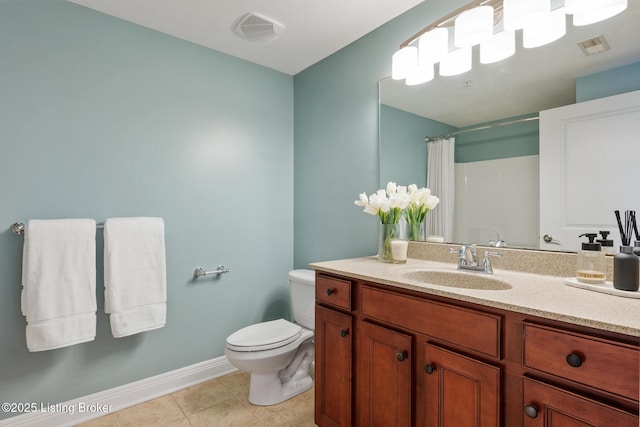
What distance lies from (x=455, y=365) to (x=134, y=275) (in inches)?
68.6

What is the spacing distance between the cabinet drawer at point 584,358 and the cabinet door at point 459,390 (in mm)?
137

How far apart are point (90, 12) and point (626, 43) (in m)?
2.60

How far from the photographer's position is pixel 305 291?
2.23m

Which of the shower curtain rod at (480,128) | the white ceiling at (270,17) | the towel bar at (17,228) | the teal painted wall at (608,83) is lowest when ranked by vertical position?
the towel bar at (17,228)

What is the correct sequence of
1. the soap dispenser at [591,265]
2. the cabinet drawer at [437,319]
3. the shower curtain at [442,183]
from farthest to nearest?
the shower curtain at [442,183] < the soap dispenser at [591,265] < the cabinet drawer at [437,319]

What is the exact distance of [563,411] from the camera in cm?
84

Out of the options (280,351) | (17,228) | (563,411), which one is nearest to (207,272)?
(280,351)

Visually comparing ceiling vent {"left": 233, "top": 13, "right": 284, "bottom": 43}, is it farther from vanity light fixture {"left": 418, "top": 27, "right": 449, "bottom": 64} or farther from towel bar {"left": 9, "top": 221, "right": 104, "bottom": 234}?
towel bar {"left": 9, "top": 221, "right": 104, "bottom": 234}

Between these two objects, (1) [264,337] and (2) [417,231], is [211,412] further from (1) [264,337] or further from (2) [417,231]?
(2) [417,231]

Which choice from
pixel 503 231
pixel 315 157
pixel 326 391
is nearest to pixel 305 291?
pixel 326 391

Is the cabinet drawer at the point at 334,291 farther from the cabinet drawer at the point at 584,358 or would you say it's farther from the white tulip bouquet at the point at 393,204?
the cabinet drawer at the point at 584,358

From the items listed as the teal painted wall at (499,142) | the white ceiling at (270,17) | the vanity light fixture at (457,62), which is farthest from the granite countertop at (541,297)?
the white ceiling at (270,17)

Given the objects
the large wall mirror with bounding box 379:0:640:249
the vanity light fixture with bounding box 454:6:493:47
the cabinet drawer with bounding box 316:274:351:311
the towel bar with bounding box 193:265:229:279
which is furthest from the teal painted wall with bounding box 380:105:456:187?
the towel bar with bounding box 193:265:229:279

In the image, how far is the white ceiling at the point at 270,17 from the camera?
1.81m
